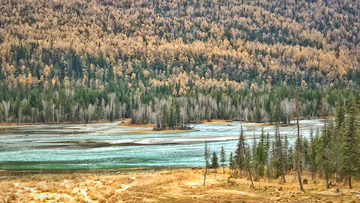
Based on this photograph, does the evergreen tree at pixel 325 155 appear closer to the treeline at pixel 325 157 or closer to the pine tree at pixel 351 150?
the treeline at pixel 325 157

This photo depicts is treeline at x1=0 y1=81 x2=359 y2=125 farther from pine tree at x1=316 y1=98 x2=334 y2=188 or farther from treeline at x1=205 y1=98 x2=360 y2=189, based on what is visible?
pine tree at x1=316 y1=98 x2=334 y2=188

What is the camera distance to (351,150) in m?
40.2

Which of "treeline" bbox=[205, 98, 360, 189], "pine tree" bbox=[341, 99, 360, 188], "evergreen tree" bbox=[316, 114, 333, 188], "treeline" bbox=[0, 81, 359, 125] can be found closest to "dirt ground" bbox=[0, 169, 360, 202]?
"treeline" bbox=[205, 98, 360, 189]

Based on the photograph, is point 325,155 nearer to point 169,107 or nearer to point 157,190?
point 157,190

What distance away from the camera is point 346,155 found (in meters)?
40.8

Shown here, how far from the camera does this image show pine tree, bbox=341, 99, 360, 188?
3903 cm

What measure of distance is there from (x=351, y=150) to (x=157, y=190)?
2142 centimetres

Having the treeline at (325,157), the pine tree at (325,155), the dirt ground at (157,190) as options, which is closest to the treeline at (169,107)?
the treeline at (325,157)

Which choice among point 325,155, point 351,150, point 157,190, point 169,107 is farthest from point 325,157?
point 169,107

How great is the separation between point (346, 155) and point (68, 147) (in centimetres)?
6215

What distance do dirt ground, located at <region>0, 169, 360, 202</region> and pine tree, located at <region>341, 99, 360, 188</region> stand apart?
1883mm

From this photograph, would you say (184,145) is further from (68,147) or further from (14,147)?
(14,147)

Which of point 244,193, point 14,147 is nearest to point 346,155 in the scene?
point 244,193

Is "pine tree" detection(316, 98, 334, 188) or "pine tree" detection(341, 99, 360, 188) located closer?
"pine tree" detection(341, 99, 360, 188)
